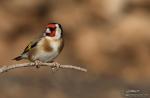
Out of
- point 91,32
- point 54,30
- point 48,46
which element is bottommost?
point 91,32

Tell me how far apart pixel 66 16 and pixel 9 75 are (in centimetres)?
147

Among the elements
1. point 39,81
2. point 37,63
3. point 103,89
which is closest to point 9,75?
point 39,81

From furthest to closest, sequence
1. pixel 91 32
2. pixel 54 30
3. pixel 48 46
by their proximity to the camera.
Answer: pixel 91 32, pixel 48 46, pixel 54 30

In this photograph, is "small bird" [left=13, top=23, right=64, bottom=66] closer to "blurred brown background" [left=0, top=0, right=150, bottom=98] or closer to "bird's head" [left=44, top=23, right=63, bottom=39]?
"bird's head" [left=44, top=23, right=63, bottom=39]

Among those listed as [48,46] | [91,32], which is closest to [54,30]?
[48,46]

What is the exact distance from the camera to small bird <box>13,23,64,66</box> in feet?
19.6

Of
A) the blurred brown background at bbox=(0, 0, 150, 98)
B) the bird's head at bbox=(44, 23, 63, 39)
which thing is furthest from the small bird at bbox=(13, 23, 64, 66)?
the blurred brown background at bbox=(0, 0, 150, 98)

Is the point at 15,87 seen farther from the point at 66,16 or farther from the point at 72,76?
the point at 66,16

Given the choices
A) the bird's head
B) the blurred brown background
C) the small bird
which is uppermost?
the bird's head

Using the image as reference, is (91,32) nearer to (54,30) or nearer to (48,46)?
(48,46)

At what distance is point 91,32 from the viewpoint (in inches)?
580

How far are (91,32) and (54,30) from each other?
8.82 meters

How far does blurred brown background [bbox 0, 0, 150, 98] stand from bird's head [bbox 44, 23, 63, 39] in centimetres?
810

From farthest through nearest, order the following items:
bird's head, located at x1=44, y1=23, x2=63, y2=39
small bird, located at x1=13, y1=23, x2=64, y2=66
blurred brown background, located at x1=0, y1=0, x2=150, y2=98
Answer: blurred brown background, located at x1=0, y1=0, x2=150, y2=98, small bird, located at x1=13, y1=23, x2=64, y2=66, bird's head, located at x1=44, y1=23, x2=63, y2=39
